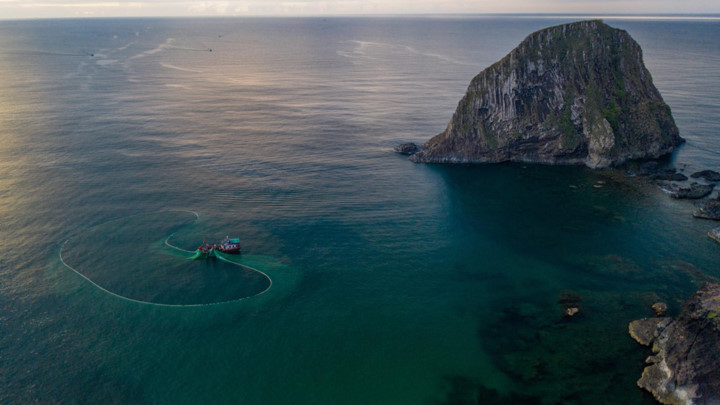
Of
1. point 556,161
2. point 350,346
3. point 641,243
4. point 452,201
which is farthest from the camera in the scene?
point 556,161

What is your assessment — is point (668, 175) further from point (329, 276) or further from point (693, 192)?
point (329, 276)

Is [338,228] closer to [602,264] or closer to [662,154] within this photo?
[602,264]

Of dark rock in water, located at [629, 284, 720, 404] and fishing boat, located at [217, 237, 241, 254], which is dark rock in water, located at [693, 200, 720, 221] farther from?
fishing boat, located at [217, 237, 241, 254]

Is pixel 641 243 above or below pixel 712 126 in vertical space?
below

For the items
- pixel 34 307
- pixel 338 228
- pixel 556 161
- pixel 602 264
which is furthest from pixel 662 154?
pixel 34 307

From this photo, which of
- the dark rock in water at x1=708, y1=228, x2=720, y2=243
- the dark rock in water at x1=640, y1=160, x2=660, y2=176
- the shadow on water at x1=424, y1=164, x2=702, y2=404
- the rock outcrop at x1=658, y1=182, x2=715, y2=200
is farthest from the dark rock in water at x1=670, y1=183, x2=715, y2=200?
the dark rock in water at x1=708, y1=228, x2=720, y2=243

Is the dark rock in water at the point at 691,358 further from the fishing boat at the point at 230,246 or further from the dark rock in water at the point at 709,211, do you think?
the fishing boat at the point at 230,246
